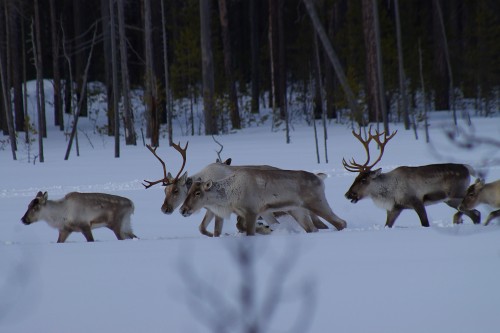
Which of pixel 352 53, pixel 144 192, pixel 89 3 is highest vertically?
pixel 89 3

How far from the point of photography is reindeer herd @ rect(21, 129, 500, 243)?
9.48m

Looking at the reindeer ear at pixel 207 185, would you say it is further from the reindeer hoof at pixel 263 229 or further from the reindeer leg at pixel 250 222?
the reindeer hoof at pixel 263 229

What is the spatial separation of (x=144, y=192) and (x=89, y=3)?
2950cm

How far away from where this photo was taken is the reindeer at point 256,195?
9.45 metres

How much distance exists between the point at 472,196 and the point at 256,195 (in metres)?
2.61

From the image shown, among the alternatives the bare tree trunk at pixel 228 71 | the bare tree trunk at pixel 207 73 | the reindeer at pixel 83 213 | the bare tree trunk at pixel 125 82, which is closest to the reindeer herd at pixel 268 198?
the reindeer at pixel 83 213

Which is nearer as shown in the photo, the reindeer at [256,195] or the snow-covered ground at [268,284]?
the snow-covered ground at [268,284]

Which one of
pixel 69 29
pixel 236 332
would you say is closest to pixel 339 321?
pixel 236 332

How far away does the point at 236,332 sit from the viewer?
5.08m

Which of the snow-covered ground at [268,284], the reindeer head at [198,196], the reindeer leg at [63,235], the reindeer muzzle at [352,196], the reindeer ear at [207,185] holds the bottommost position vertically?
the reindeer leg at [63,235]

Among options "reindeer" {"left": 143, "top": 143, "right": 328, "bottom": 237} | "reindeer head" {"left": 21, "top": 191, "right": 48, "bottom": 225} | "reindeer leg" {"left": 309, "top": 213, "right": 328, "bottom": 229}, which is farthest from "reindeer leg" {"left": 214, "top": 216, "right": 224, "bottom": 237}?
"reindeer head" {"left": 21, "top": 191, "right": 48, "bottom": 225}

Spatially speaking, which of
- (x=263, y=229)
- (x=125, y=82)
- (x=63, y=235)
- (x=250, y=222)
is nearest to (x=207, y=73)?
(x=125, y=82)

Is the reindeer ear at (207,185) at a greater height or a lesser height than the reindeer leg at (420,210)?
greater

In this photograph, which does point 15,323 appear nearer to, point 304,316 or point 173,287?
point 173,287
